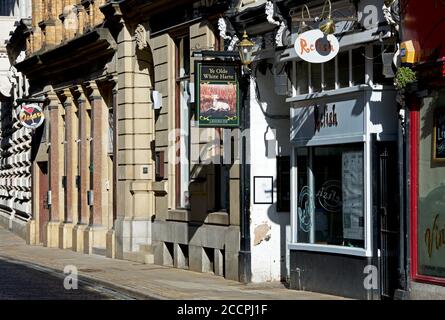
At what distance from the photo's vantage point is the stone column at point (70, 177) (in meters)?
33.5

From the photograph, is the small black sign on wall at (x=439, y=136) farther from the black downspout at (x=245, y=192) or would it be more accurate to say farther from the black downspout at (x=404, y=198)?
the black downspout at (x=245, y=192)

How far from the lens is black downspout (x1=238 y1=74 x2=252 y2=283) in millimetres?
21250

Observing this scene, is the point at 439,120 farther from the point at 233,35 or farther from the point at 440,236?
the point at 233,35

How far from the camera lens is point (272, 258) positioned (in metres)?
21.3

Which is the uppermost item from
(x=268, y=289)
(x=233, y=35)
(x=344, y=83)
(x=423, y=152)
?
(x=233, y=35)

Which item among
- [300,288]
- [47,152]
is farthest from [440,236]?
[47,152]

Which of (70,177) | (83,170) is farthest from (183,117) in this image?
(70,177)

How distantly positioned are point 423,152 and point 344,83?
8.62 feet

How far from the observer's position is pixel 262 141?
2142 centimetres

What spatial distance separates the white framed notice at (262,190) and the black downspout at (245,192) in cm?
14

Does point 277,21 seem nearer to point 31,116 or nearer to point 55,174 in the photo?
point 55,174

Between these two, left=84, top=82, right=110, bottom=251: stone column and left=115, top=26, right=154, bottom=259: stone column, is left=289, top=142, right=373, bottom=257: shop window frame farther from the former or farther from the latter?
left=84, top=82, right=110, bottom=251: stone column

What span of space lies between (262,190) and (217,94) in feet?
6.66

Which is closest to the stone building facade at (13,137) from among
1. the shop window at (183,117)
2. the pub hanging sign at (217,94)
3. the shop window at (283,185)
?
the shop window at (183,117)
